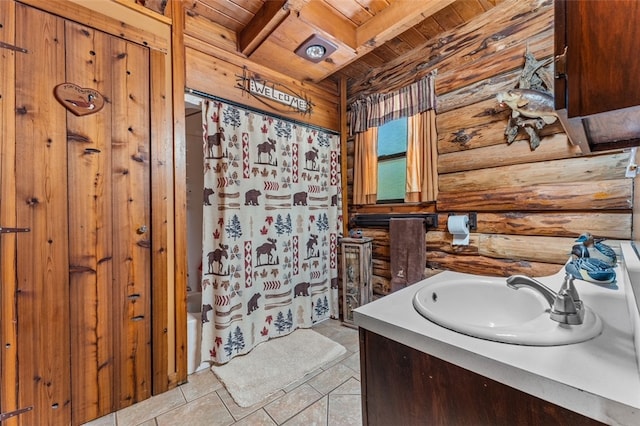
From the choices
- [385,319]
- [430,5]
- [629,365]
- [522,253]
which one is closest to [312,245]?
[522,253]

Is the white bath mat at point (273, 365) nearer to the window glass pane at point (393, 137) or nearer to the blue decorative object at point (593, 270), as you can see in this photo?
the blue decorative object at point (593, 270)

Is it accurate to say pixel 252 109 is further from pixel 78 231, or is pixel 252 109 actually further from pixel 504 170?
pixel 504 170

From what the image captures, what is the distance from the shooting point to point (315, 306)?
2.69 m

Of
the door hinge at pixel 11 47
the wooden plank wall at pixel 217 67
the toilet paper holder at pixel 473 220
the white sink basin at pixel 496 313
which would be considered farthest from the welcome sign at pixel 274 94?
the white sink basin at pixel 496 313

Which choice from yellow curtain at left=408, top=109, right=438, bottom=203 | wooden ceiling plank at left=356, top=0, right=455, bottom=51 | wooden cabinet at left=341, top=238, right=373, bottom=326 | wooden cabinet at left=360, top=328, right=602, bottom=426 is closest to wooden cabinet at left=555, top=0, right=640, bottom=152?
wooden cabinet at left=360, top=328, right=602, bottom=426

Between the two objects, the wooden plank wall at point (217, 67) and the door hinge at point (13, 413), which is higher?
the wooden plank wall at point (217, 67)

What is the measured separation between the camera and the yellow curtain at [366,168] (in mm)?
2631

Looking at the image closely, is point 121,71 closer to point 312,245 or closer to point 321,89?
point 321,89

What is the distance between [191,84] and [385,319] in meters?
2.04

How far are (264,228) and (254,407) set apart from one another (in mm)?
1248

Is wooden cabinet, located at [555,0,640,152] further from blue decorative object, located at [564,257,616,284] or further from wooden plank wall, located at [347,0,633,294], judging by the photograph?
wooden plank wall, located at [347,0,633,294]

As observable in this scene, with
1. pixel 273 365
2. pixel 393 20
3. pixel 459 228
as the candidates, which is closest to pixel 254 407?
pixel 273 365

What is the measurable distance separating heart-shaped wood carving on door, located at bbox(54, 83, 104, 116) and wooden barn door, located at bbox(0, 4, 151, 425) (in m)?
0.01

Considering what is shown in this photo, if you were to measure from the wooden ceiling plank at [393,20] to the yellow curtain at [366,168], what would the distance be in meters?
0.80
